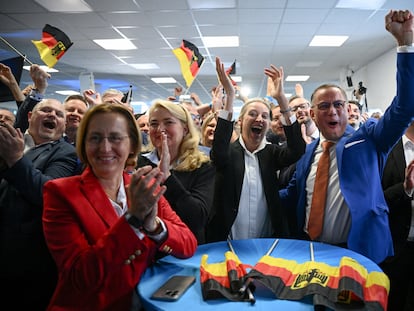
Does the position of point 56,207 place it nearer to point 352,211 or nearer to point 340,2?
point 352,211

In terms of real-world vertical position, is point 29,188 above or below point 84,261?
above

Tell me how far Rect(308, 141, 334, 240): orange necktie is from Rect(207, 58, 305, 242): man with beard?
0.17 meters

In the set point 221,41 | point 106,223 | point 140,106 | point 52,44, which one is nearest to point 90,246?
point 106,223

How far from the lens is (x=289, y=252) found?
1.62m

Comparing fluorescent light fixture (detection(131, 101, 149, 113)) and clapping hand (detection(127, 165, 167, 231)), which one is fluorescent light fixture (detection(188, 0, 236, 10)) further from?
fluorescent light fixture (detection(131, 101, 149, 113))

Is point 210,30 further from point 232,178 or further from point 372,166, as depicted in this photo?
point 372,166

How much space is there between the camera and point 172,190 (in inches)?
66.8

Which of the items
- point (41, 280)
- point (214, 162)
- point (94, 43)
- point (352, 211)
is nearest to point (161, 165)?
point (214, 162)

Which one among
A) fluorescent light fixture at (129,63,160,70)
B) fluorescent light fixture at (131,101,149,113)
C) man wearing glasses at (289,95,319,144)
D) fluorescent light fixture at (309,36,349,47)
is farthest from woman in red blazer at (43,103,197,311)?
fluorescent light fixture at (131,101,149,113)

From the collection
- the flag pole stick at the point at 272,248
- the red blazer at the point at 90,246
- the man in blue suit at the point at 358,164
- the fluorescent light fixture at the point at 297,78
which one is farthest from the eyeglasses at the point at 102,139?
the fluorescent light fixture at the point at 297,78

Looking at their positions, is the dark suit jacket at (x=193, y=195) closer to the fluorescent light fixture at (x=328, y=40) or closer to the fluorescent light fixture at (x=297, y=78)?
the fluorescent light fixture at (x=328, y=40)

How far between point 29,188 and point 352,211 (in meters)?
1.82

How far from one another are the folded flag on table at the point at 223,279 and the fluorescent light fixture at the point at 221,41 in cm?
643

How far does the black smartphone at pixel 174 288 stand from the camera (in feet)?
3.80
